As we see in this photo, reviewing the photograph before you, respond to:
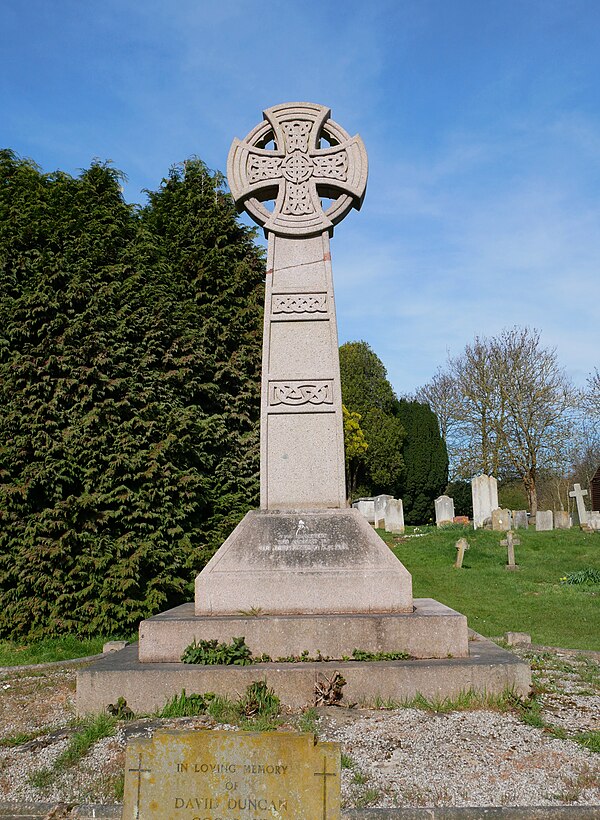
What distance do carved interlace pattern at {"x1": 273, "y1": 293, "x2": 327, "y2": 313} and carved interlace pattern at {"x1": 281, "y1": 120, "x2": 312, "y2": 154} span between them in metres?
1.55

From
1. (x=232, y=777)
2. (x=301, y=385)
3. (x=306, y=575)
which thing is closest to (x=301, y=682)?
(x=306, y=575)

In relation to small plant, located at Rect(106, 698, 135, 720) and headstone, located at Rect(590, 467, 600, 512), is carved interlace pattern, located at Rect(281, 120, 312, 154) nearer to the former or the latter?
small plant, located at Rect(106, 698, 135, 720)

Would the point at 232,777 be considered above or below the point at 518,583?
above

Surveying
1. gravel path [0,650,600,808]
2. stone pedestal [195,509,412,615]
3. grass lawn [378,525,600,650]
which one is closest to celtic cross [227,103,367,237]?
stone pedestal [195,509,412,615]

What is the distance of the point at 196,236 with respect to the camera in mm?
10266

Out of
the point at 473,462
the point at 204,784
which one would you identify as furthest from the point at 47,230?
the point at 473,462

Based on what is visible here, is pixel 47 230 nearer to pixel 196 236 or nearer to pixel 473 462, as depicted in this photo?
pixel 196 236

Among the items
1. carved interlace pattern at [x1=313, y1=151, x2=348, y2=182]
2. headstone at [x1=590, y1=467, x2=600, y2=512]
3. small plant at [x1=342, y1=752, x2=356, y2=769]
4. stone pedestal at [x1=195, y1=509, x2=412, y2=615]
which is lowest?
small plant at [x1=342, y1=752, x2=356, y2=769]

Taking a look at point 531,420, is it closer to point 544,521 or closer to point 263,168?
point 544,521

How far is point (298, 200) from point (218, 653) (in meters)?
4.18

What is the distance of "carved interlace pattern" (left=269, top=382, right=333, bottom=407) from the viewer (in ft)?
18.8

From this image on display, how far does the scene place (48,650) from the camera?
7.19 m

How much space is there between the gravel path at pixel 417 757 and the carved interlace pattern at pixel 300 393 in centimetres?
259

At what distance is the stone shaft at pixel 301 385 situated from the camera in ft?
18.3
